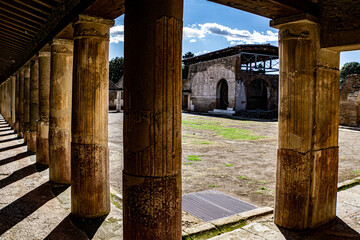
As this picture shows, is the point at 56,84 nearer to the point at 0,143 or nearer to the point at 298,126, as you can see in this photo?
the point at 298,126

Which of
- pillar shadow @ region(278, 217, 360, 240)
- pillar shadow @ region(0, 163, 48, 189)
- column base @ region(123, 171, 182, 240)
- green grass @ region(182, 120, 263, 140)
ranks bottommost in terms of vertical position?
pillar shadow @ region(278, 217, 360, 240)

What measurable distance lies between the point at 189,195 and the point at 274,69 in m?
24.4

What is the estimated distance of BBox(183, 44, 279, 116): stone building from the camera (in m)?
26.7

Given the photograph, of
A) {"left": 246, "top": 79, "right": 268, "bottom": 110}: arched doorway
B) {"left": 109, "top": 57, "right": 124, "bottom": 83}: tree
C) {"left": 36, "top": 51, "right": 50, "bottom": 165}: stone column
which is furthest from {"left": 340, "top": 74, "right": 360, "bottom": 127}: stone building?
{"left": 109, "top": 57, "right": 124, "bottom": 83}: tree

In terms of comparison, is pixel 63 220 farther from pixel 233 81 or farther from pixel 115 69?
pixel 115 69

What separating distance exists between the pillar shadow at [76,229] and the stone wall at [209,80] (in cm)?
2401

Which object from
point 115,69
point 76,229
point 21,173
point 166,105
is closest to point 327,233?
point 166,105

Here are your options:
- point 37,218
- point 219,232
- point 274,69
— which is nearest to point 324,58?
point 219,232

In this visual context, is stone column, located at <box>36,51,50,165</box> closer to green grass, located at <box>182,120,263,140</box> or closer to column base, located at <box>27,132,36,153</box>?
column base, located at <box>27,132,36,153</box>

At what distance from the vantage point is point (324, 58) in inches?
151

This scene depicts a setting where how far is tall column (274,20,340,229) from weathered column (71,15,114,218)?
2.53 m

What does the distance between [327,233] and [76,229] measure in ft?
10.9

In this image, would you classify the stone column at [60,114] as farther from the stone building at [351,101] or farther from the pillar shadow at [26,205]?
the stone building at [351,101]

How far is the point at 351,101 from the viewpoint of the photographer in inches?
754
